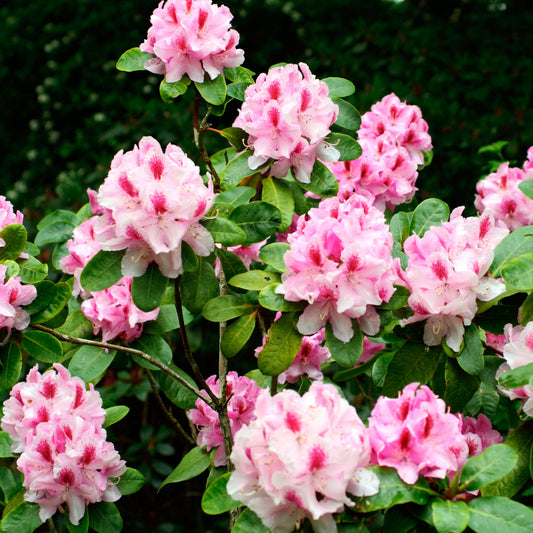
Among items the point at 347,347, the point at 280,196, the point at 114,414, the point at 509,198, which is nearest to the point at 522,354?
the point at 347,347

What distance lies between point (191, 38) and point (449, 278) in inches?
31.9

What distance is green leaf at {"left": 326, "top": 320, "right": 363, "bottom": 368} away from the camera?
1.37 metres

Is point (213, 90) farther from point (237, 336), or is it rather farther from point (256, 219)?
point (237, 336)

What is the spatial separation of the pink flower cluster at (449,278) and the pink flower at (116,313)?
0.64 m

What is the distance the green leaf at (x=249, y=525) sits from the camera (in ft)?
3.75

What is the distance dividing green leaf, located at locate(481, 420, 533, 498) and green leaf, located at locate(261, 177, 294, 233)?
24.8 inches

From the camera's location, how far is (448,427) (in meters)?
1.19

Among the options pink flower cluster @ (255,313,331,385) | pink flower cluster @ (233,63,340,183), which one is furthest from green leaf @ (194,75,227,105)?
pink flower cluster @ (255,313,331,385)

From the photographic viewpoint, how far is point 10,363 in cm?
152

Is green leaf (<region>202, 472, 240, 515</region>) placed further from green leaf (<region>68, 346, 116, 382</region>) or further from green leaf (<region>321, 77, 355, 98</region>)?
green leaf (<region>321, 77, 355, 98</region>)

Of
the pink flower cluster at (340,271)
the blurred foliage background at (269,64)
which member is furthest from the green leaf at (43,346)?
the blurred foliage background at (269,64)

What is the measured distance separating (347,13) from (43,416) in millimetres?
3653

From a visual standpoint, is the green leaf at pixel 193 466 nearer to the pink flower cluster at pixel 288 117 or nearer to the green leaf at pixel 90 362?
the green leaf at pixel 90 362

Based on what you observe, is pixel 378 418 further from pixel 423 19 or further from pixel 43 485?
pixel 423 19
